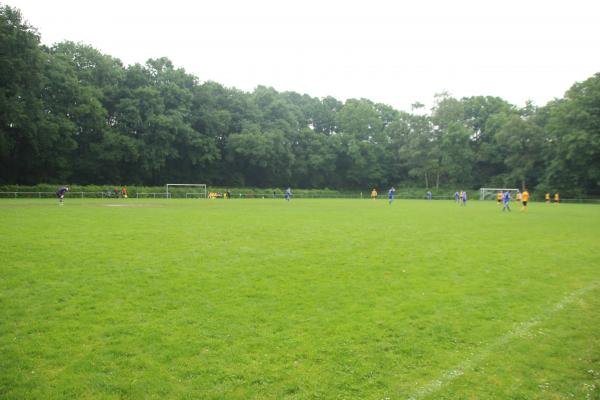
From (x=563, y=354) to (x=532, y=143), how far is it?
74.0m

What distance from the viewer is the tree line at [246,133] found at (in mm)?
48969

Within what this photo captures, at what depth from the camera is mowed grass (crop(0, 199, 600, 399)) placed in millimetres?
4723

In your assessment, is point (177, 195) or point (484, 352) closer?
point (484, 352)

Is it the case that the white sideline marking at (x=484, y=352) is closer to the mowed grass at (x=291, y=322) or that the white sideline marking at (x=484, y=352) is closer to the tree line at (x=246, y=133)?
the mowed grass at (x=291, y=322)

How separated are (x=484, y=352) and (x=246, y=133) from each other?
67445mm

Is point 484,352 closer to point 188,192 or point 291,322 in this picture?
point 291,322

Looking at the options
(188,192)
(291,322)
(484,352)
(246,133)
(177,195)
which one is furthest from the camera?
(246,133)

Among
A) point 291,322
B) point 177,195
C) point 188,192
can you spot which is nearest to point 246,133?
point 188,192

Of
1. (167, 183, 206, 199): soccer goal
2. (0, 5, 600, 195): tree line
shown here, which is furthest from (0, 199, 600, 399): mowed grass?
(0, 5, 600, 195): tree line

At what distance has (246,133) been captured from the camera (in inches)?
2781

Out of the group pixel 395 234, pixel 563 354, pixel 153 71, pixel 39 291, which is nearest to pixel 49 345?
pixel 39 291

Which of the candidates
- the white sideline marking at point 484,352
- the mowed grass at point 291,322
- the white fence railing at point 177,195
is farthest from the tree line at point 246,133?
the white sideline marking at point 484,352

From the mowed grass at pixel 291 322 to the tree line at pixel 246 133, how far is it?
4335 centimetres

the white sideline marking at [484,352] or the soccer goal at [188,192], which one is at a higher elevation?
the soccer goal at [188,192]
